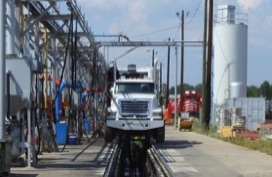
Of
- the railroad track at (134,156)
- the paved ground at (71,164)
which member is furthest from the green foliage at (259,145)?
the paved ground at (71,164)

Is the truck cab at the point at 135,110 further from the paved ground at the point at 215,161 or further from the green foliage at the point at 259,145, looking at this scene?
the green foliage at the point at 259,145

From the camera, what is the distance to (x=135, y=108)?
3359 cm

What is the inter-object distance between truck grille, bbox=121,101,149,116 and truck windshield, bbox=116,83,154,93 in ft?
2.76

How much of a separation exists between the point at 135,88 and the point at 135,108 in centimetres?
118

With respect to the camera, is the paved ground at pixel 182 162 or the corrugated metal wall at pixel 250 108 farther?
the corrugated metal wall at pixel 250 108

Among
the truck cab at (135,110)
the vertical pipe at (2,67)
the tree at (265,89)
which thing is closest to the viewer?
the vertical pipe at (2,67)

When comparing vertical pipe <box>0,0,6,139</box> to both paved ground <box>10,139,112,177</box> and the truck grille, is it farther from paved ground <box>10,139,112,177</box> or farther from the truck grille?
the truck grille

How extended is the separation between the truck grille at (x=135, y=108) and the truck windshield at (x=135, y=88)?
0.84m

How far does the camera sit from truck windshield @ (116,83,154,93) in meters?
34.3

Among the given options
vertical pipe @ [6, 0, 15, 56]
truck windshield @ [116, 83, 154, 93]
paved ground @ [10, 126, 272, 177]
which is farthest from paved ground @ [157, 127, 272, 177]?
vertical pipe @ [6, 0, 15, 56]

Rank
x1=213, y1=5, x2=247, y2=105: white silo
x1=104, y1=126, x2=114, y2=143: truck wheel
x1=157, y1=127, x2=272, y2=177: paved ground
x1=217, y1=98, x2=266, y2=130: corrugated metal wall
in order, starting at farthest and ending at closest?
x1=213, y1=5, x2=247, y2=105: white silo < x1=217, y1=98, x2=266, y2=130: corrugated metal wall < x1=104, y1=126, x2=114, y2=143: truck wheel < x1=157, y1=127, x2=272, y2=177: paved ground

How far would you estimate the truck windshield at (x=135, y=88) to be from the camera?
112 feet

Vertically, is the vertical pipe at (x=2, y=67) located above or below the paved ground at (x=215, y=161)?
above

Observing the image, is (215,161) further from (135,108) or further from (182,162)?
(135,108)
